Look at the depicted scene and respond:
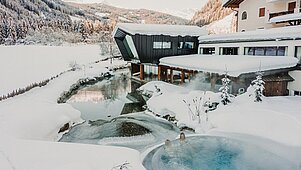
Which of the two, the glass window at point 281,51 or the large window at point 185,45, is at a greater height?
the large window at point 185,45

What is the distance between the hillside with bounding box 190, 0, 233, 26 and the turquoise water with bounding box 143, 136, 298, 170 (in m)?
46.1

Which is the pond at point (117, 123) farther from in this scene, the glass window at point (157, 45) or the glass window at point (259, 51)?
the glass window at point (259, 51)

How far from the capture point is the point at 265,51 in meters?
14.1

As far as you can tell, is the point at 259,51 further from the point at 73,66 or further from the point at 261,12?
the point at 73,66

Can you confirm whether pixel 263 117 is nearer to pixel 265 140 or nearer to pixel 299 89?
pixel 265 140

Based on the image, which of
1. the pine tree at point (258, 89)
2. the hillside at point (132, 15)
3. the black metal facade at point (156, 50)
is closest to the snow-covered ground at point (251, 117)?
the pine tree at point (258, 89)

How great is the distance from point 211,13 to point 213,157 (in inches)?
1982

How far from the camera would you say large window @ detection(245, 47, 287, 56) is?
1333 centimetres

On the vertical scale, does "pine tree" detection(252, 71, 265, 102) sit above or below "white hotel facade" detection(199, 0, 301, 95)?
below

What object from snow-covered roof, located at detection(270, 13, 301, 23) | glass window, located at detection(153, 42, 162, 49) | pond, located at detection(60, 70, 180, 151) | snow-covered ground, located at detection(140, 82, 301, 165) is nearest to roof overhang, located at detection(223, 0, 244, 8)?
snow-covered roof, located at detection(270, 13, 301, 23)

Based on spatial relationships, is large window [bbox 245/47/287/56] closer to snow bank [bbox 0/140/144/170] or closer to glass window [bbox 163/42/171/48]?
glass window [bbox 163/42/171/48]

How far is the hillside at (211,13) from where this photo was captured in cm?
5105

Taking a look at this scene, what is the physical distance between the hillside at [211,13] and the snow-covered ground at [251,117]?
139 feet

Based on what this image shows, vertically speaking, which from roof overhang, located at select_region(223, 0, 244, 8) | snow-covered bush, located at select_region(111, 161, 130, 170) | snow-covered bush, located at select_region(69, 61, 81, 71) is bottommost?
snow-covered bush, located at select_region(111, 161, 130, 170)
